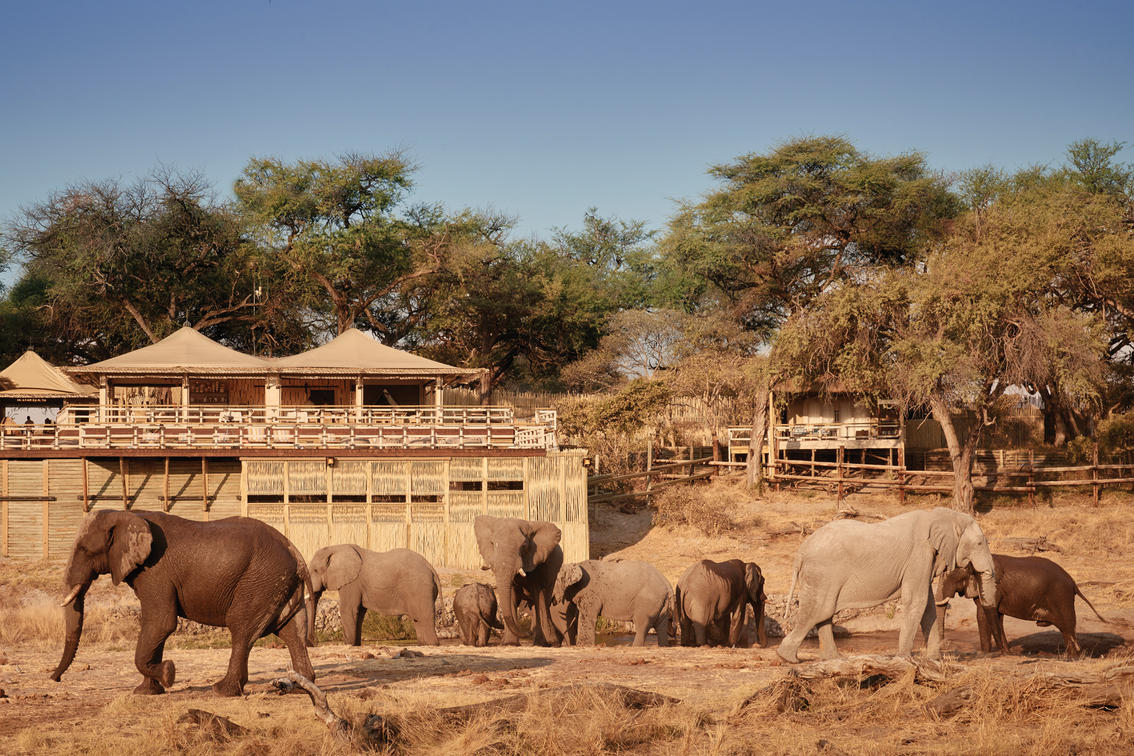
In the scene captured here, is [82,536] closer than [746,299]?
Yes

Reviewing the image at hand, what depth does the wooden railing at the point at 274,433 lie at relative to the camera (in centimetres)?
2703

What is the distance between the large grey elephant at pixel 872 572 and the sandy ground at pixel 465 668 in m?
0.64

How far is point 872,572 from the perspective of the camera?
12930mm

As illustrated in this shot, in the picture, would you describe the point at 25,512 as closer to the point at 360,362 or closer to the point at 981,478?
the point at 360,362

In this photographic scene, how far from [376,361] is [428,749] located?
82.5 ft

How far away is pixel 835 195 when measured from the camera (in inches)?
1535

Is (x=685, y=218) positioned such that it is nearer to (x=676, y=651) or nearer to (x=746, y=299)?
(x=746, y=299)

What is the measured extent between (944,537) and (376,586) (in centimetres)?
904

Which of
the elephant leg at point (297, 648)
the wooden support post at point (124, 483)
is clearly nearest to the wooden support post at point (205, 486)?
the wooden support post at point (124, 483)

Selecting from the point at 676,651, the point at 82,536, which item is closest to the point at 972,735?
the point at 676,651

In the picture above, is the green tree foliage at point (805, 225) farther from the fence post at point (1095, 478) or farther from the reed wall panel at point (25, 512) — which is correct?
the reed wall panel at point (25, 512)

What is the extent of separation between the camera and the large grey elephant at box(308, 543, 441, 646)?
17.8m

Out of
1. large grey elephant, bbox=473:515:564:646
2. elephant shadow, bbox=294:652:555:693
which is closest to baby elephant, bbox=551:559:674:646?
large grey elephant, bbox=473:515:564:646

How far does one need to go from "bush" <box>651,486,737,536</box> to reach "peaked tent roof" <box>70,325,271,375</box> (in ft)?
37.8
